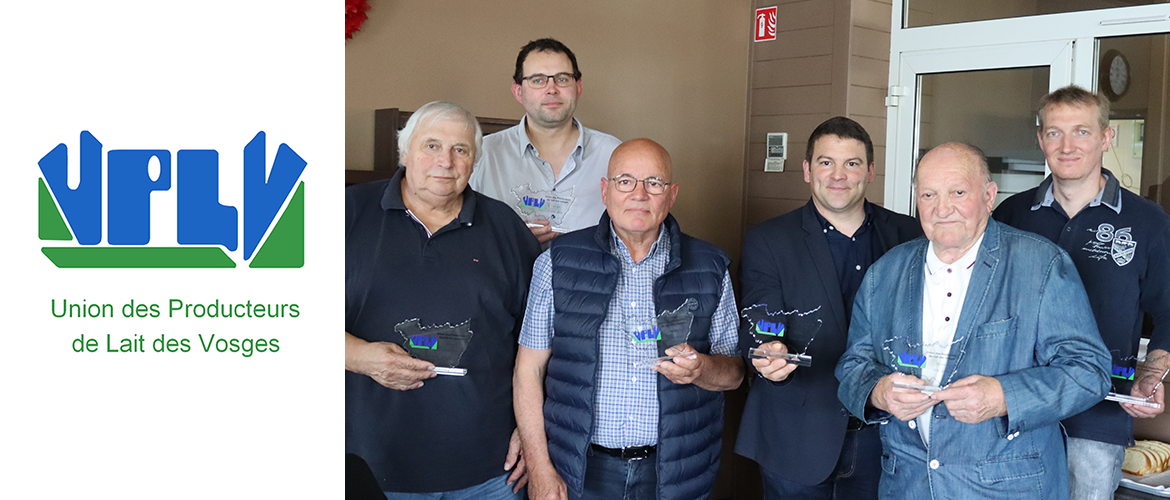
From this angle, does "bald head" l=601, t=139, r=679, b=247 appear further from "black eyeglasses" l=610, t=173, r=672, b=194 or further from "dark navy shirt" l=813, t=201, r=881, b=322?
"dark navy shirt" l=813, t=201, r=881, b=322

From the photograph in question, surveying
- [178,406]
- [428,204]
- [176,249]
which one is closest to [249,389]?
[178,406]

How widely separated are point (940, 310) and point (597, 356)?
0.81m

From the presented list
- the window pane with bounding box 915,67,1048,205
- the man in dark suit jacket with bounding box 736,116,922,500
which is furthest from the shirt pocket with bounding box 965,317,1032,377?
the window pane with bounding box 915,67,1048,205

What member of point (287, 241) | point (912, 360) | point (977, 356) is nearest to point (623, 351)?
point (912, 360)

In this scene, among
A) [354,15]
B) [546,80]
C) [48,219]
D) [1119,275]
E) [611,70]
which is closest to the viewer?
[48,219]

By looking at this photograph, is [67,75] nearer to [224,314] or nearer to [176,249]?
[176,249]

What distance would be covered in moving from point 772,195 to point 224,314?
3.47 metres

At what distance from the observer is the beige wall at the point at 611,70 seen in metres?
3.28

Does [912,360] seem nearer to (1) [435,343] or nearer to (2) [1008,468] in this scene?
(2) [1008,468]

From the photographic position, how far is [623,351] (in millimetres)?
2293

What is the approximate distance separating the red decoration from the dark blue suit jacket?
156 cm

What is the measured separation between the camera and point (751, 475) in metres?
4.51

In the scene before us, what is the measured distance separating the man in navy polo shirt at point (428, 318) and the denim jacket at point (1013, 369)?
1.00 meters

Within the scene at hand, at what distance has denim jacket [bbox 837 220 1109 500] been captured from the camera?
191 centimetres
